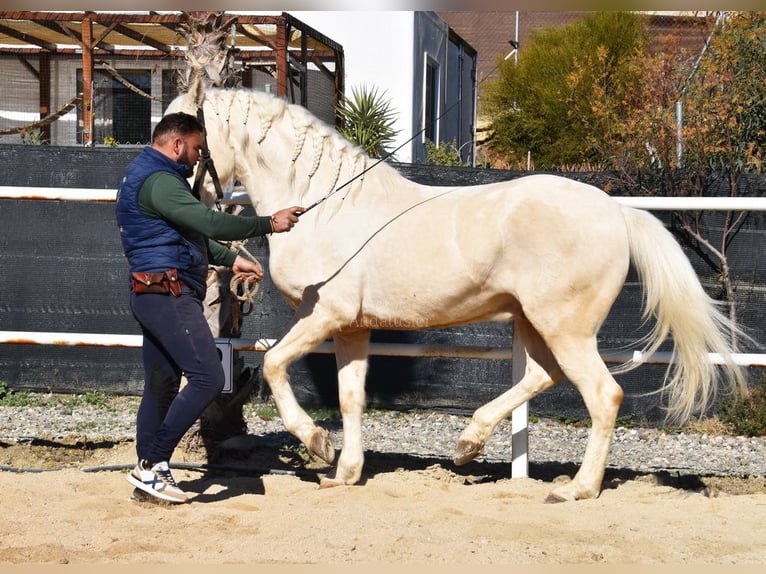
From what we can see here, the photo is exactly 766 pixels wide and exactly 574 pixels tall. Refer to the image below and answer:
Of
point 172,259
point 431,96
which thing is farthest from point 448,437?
point 431,96

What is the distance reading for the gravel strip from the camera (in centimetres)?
644

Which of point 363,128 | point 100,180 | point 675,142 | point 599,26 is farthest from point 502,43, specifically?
point 100,180

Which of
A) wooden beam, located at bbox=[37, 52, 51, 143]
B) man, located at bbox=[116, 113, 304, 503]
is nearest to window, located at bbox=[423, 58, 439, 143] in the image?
wooden beam, located at bbox=[37, 52, 51, 143]

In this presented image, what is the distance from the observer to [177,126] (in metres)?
4.57

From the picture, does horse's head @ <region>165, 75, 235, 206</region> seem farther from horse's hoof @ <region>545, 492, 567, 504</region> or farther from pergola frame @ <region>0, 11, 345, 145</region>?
pergola frame @ <region>0, 11, 345, 145</region>

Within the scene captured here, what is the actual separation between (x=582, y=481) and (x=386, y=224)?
164 cm

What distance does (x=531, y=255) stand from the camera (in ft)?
15.4

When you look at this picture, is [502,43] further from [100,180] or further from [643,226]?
[643,226]

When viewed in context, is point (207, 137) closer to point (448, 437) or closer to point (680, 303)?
point (680, 303)

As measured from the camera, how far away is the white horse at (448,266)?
469cm

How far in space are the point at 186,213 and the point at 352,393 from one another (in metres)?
1.43

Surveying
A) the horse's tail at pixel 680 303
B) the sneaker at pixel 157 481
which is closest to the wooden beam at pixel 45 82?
the sneaker at pixel 157 481

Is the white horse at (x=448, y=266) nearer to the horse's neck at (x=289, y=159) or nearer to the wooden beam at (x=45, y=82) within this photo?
the horse's neck at (x=289, y=159)

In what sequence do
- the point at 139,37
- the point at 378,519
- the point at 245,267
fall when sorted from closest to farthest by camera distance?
1. the point at 378,519
2. the point at 245,267
3. the point at 139,37
